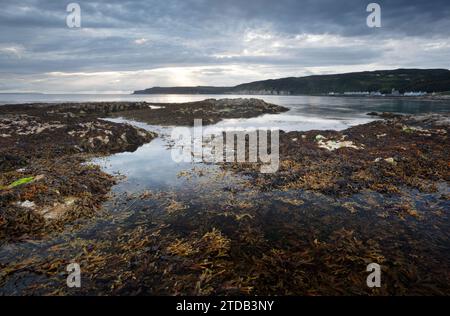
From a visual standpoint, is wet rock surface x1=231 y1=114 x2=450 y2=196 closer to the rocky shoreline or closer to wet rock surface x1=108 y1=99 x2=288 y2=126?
the rocky shoreline

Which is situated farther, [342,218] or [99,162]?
[99,162]

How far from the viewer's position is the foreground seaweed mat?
6.27 metres

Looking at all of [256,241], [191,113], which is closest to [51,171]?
[256,241]

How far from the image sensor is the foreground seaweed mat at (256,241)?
20.6 feet

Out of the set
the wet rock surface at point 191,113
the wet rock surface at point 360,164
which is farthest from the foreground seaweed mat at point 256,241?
the wet rock surface at point 191,113

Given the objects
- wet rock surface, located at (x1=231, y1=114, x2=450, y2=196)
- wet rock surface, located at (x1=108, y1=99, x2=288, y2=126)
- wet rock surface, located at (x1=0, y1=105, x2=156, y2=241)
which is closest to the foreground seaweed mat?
wet rock surface, located at (x1=231, y1=114, x2=450, y2=196)

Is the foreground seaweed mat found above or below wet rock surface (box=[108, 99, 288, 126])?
below
